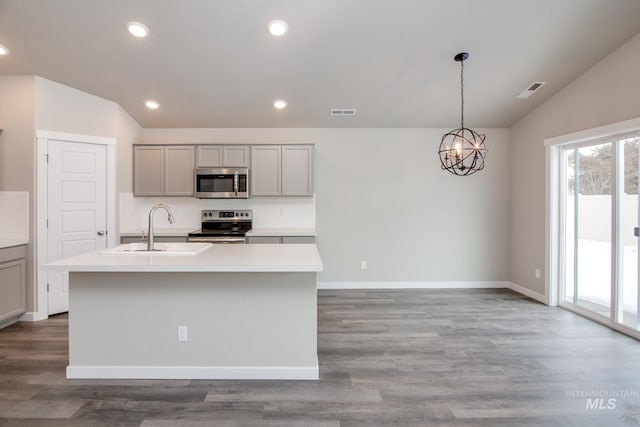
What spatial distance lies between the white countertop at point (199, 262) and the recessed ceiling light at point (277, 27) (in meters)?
2.06

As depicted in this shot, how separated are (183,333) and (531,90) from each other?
4657mm

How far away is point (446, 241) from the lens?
5.20 metres

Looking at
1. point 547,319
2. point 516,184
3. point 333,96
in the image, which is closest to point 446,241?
point 516,184

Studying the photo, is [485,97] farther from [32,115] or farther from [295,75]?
[32,115]

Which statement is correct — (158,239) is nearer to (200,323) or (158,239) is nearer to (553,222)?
(200,323)

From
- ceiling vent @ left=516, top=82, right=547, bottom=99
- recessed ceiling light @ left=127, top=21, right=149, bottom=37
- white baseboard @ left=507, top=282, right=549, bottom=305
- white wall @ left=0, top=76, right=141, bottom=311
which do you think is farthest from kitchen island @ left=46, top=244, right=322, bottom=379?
ceiling vent @ left=516, top=82, right=547, bottom=99

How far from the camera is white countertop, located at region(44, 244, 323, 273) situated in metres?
2.23

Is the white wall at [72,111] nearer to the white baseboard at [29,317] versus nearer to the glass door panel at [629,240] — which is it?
the white baseboard at [29,317]

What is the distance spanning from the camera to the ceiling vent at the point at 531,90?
160 inches

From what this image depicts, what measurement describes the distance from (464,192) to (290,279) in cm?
367

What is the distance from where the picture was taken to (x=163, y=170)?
15.8 ft

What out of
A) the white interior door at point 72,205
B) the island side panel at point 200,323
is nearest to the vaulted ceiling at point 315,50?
the white interior door at point 72,205

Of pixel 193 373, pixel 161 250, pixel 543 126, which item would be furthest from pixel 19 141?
pixel 543 126

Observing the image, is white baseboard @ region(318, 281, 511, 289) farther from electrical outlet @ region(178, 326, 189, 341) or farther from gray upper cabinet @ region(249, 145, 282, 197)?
electrical outlet @ region(178, 326, 189, 341)
